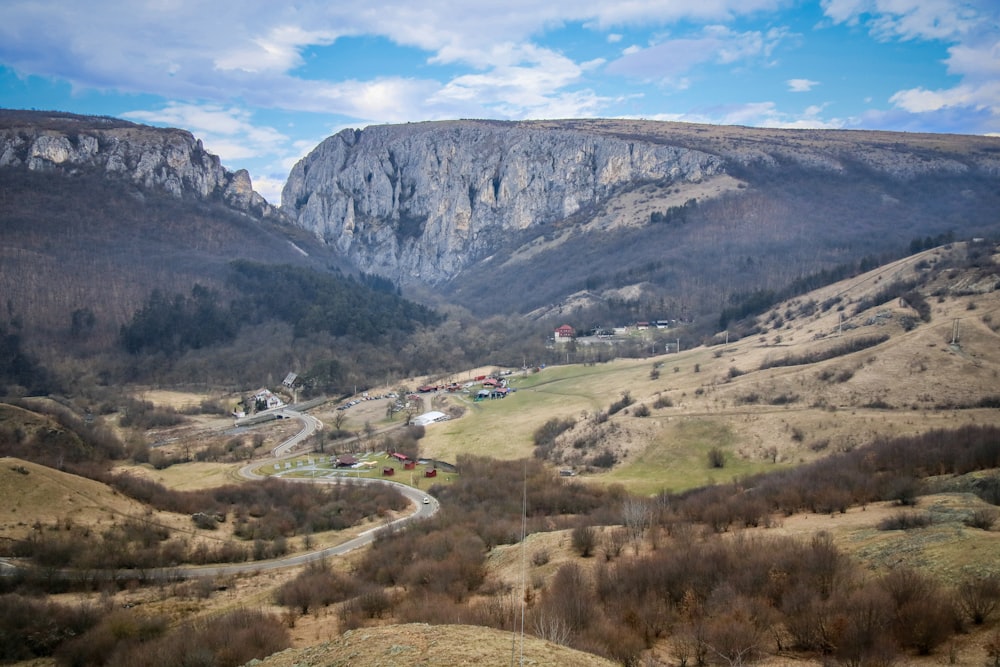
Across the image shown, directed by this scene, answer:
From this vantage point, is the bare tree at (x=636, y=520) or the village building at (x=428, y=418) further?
the village building at (x=428, y=418)

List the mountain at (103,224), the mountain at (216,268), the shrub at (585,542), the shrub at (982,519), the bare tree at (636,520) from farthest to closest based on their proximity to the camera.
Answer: the mountain at (103,224)
the mountain at (216,268)
the bare tree at (636,520)
the shrub at (585,542)
the shrub at (982,519)

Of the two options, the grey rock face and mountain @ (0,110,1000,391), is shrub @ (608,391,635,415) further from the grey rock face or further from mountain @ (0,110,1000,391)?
the grey rock face

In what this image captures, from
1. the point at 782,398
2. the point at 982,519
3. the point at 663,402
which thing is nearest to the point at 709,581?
the point at 982,519

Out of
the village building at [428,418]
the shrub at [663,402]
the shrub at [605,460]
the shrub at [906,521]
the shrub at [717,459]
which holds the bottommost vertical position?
the village building at [428,418]

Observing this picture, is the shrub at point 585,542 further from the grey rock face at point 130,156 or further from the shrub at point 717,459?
the grey rock face at point 130,156

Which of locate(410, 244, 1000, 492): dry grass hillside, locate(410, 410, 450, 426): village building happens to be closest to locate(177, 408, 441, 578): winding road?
locate(410, 244, 1000, 492): dry grass hillside

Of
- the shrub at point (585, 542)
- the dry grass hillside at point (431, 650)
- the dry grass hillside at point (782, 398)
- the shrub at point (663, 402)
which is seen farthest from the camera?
the shrub at point (663, 402)

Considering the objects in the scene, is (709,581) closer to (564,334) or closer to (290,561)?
(290,561)

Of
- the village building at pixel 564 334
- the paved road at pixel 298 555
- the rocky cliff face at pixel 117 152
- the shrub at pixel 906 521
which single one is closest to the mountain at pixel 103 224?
the rocky cliff face at pixel 117 152
